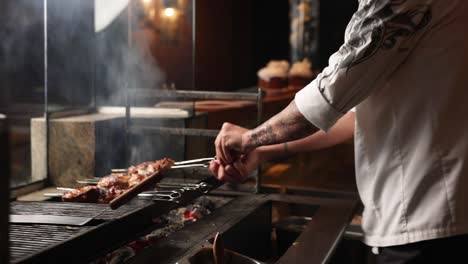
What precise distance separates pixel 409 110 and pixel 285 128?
19.7 inches


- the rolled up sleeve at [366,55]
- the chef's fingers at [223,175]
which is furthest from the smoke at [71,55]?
the rolled up sleeve at [366,55]

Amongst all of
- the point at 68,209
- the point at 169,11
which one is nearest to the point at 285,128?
the point at 68,209

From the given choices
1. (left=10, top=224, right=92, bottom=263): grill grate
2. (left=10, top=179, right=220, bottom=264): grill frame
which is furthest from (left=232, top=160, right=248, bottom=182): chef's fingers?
(left=10, top=224, right=92, bottom=263): grill grate

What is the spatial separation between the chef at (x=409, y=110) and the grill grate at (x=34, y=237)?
0.99 meters

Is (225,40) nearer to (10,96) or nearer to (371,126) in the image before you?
(10,96)

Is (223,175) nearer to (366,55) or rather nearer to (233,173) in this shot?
(233,173)

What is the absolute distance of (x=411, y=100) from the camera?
6.99 ft

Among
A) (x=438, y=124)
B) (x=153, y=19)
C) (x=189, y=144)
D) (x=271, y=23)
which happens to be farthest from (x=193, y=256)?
(x=271, y=23)

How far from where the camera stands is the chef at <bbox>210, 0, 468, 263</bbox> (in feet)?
6.61

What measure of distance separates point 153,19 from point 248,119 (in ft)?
6.95

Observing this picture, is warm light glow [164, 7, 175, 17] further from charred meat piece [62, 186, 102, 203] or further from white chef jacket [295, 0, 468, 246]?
white chef jacket [295, 0, 468, 246]

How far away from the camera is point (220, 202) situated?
3.59m

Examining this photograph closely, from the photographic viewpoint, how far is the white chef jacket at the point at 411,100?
2008 millimetres

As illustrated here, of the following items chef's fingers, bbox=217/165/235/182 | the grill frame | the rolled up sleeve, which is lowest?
the grill frame
